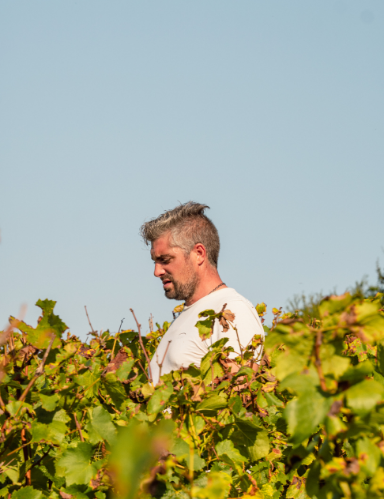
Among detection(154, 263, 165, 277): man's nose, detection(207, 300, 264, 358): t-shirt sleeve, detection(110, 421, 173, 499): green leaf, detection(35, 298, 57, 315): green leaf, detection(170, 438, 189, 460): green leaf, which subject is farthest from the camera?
detection(154, 263, 165, 277): man's nose

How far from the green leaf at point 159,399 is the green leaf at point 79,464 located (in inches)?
9.9

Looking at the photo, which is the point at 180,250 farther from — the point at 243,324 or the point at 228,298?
the point at 243,324

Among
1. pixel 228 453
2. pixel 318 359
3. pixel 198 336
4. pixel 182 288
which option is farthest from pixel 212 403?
pixel 182 288

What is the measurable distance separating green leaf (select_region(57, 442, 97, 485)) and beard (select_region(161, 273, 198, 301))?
301 cm

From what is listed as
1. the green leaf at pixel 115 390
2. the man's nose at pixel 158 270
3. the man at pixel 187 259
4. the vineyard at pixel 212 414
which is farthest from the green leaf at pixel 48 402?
the man's nose at pixel 158 270

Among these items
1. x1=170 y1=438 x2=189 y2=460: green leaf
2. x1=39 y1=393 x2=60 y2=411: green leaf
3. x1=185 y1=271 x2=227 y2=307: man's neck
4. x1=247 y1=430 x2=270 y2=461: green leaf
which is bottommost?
x1=247 y1=430 x2=270 y2=461: green leaf

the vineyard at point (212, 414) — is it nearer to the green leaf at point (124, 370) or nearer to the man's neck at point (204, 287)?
the green leaf at point (124, 370)

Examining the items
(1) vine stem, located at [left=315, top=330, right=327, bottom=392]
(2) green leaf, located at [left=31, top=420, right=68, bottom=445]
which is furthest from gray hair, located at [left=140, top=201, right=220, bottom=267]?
(1) vine stem, located at [left=315, top=330, right=327, bottom=392]

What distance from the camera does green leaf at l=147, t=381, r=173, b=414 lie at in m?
1.43

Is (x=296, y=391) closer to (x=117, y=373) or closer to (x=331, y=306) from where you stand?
(x=331, y=306)

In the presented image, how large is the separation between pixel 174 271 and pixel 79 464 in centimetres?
312

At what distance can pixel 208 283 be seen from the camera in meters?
4.59

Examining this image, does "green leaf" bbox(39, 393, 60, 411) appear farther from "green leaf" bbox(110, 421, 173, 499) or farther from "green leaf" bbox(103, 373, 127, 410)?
"green leaf" bbox(110, 421, 173, 499)

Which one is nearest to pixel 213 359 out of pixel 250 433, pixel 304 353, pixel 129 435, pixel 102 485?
pixel 250 433
